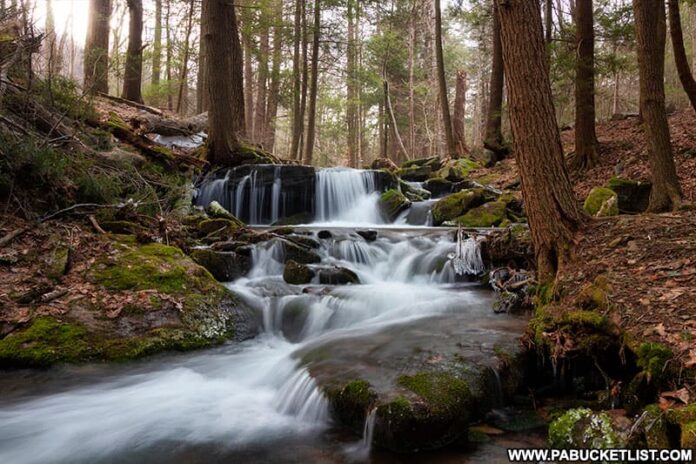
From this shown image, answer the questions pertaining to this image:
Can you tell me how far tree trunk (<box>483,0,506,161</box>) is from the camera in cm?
1562

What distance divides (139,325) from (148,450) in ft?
6.55

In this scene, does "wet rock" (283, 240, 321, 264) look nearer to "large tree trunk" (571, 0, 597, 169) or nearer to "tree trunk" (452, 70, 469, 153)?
"large tree trunk" (571, 0, 597, 169)

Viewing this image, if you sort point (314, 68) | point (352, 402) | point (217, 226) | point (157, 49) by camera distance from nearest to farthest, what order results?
1. point (352, 402)
2. point (217, 226)
3. point (314, 68)
4. point (157, 49)

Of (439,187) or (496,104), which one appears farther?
(496,104)

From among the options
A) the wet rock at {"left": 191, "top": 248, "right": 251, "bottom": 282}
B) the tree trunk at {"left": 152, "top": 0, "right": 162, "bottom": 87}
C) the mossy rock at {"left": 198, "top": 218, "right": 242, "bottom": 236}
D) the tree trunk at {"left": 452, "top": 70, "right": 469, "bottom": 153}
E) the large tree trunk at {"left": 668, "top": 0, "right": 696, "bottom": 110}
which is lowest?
the wet rock at {"left": 191, "top": 248, "right": 251, "bottom": 282}

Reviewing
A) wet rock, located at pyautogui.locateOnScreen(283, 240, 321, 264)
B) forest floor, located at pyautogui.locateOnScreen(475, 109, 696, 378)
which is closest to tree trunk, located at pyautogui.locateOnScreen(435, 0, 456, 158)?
wet rock, located at pyautogui.locateOnScreen(283, 240, 321, 264)

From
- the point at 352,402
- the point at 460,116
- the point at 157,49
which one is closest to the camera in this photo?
the point at 352,402

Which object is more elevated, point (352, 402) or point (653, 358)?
point (653, 358)

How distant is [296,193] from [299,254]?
552 cm

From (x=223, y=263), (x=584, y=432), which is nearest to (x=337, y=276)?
(x=223, y=263)

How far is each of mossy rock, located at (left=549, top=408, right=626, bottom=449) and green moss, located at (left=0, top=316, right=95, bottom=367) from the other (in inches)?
173

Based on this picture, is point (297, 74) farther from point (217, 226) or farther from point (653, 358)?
point (653, 358)

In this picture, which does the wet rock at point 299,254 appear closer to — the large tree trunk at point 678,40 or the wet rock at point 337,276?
the wet rock at point 337,276

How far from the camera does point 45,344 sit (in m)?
4.76
